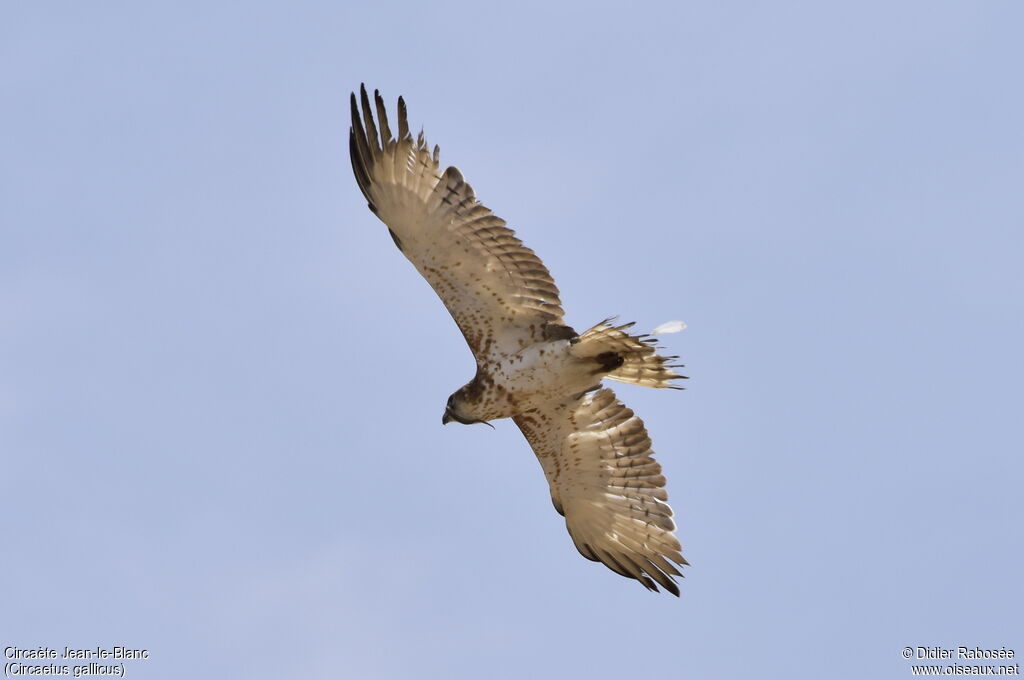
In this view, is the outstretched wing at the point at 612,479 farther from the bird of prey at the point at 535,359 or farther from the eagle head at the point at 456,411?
the eagle head at the point at 456,411

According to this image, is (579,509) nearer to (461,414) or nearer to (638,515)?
(638,515)

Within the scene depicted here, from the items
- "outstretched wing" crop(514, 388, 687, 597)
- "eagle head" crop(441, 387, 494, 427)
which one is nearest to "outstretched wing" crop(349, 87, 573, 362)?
"eagle head" crop(441, 387, 494, 427)

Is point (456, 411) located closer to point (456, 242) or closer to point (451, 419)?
point (451, 419)

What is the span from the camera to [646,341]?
37.0 ft

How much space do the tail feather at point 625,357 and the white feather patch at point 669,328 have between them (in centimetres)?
9

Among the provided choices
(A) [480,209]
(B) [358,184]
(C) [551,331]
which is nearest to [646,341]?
(C) [551,331]

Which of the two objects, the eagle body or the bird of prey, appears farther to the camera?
the eagle body

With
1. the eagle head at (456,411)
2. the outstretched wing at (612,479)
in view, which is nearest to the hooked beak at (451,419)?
the eagle head at (456,411)

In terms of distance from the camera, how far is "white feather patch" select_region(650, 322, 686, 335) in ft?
36.8

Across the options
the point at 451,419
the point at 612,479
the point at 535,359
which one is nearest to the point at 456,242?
the point at 535,359

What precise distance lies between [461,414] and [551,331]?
1.00 metres

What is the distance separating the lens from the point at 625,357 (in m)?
11.6

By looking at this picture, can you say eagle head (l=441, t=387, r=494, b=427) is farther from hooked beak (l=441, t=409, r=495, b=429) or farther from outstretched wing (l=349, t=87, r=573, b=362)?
outstretched wing (l=349, t=87, r=573, b=362)

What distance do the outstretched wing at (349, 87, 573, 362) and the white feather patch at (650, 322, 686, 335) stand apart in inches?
33.2
